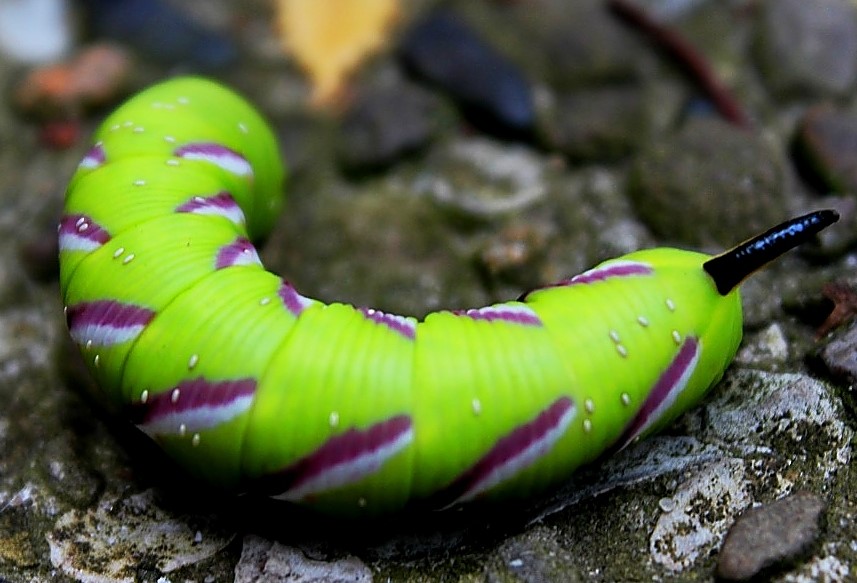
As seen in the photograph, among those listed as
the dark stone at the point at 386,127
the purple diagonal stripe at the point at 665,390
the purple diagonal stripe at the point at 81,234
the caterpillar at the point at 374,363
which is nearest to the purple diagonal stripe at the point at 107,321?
the caterpillar at the point at 374,363

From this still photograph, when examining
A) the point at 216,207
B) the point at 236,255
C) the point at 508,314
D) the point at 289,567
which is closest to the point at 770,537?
the point at 508,314

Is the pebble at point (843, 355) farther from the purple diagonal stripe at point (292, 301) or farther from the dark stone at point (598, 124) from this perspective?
the purple diagonal stripe at point (292, 301)

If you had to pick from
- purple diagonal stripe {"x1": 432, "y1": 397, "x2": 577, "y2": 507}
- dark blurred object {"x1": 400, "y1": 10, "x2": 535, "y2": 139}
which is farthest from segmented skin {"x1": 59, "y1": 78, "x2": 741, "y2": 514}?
dark blurred object {"x1": 400, "y1": 10, "x2": 535, "y2": 139}

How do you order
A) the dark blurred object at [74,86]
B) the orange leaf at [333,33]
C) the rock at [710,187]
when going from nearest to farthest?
the rock at [710,187], the dark blurred object at [74,86], the orange leaf at [333,33]

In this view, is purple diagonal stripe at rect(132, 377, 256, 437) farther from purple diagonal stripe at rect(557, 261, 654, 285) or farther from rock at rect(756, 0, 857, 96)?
rock at rect(756, 0, 857, 96)

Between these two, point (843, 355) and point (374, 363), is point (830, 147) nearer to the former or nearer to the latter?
point (843, 355)

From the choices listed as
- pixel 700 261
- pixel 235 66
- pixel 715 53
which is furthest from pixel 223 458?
pixel 715 53

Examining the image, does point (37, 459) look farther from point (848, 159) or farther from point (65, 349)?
point (848, 159)
